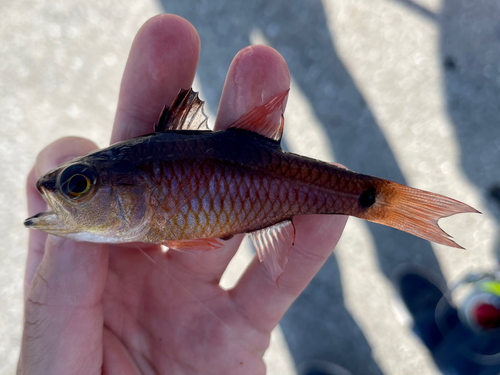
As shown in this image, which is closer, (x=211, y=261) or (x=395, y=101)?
(x=211, y=261)

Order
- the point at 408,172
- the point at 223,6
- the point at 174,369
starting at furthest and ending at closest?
the point at 223,6 < the point at 408,172 < the point at 174,369

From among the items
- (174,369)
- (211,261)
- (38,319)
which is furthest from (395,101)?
(38,319)

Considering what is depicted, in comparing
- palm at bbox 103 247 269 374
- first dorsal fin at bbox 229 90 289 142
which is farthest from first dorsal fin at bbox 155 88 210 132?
palm at bbox 103 247 269 374

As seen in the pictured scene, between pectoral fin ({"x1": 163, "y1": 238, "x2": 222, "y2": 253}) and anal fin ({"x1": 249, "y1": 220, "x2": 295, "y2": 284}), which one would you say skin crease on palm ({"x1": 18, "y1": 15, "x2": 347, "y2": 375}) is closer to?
anal fin ({"x1": 249, "y1": 220, "x2": 295, "y2": 284})

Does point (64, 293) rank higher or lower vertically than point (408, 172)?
lower

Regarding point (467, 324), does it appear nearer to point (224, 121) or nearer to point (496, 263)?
point (496, 263)

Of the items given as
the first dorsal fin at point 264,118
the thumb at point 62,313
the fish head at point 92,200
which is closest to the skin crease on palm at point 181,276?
the thumb at point 62,313

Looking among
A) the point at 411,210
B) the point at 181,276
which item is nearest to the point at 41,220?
the point at 181,276

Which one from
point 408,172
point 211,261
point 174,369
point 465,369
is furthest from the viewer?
point 408,172
